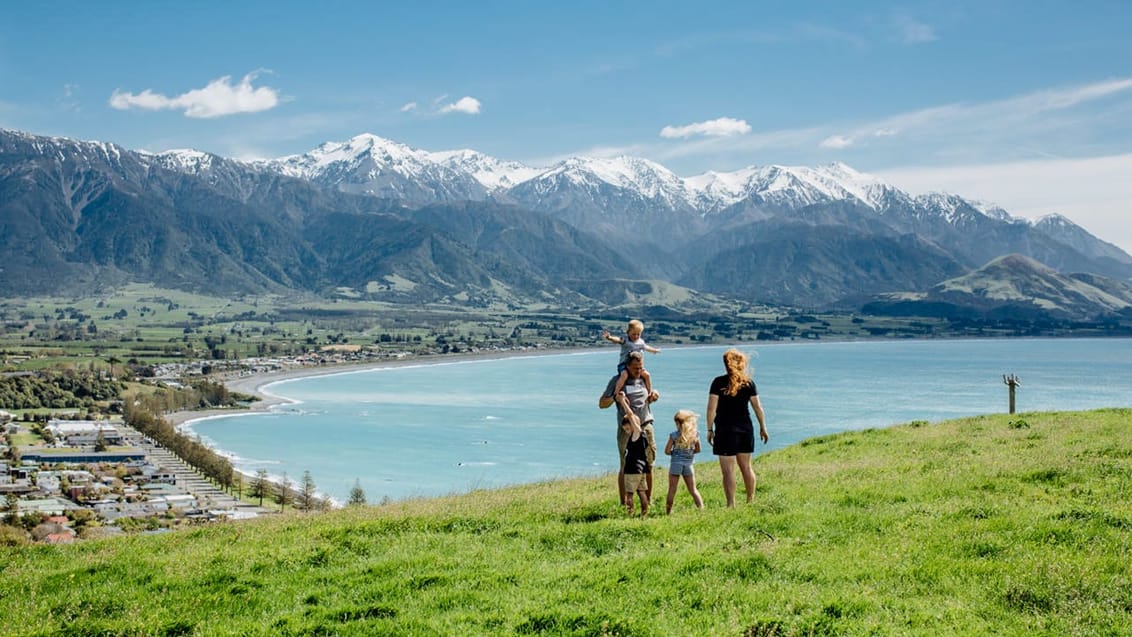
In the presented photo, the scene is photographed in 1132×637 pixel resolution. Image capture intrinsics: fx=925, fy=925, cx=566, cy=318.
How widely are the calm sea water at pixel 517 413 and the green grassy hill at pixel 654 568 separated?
122 feet

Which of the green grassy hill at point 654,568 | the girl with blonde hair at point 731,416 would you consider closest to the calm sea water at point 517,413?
the green grassy hill at point 654,568

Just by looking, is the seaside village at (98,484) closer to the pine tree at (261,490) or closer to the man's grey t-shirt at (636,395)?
the pine tree at (261,490)

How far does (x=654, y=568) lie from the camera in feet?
33.8

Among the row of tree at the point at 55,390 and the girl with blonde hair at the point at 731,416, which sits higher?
the girl with blonde hair at the point at 731,416

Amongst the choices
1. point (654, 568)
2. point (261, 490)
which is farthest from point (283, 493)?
point (654, 568)

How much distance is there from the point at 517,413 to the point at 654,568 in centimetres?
10992

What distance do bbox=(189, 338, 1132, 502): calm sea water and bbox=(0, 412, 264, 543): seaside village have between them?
306 inches

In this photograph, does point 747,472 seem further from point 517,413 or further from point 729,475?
point 517,413

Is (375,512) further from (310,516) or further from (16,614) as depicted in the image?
(16,614)

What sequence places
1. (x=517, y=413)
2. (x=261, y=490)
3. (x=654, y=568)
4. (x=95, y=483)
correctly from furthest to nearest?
(x=517, y=413) → (x=95, y=483) → (x=261, y=490) → (x=654, y=568)

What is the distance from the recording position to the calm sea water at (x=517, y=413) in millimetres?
80250

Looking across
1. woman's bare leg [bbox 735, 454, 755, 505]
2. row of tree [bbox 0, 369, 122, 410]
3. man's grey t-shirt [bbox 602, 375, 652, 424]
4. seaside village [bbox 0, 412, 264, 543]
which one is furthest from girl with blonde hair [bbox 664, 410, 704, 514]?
row of tree [bbox 0, 369, 122, 410]

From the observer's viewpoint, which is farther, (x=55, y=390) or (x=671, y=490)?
(x=55, y=390)

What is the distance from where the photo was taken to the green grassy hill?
28.8 ft
